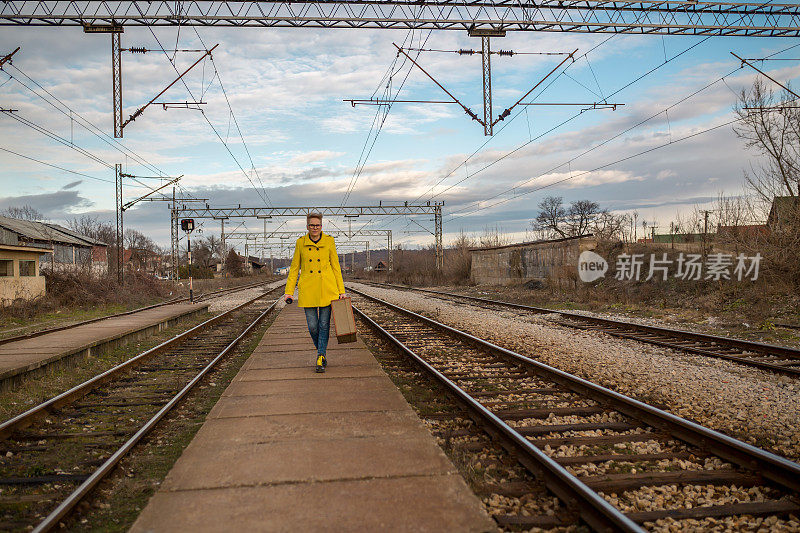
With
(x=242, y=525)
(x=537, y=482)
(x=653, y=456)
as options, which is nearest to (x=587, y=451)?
(x=653, y=456)

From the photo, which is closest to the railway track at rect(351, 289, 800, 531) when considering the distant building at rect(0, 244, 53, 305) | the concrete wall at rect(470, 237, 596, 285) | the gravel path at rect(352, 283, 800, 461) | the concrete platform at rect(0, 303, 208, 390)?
the gravel path at rect(352, 283, 800, 461)

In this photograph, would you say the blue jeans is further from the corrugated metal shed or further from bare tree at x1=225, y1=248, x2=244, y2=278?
bare tree at x1=225, y1=248, x2=244, y2=278

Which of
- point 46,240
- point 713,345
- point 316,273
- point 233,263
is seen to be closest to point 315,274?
point 316,273

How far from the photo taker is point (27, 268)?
2622 cm

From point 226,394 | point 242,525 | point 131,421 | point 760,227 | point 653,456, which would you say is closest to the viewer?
point 242,525

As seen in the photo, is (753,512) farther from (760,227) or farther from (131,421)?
(760,227)

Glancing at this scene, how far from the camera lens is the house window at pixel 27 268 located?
2563 centimetres

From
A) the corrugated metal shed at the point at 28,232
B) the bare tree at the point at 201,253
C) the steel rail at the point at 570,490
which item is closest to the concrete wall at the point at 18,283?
the corrugated metal shed at the point at 28,232

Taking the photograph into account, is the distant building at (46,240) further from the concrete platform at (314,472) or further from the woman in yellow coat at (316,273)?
the concrete platform at (314,472)

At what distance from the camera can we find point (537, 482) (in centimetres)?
391

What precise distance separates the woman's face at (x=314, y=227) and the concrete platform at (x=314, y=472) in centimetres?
219

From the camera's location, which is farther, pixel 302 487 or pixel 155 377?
pixel 155 377

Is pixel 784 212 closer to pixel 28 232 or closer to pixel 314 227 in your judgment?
pixel 314 227

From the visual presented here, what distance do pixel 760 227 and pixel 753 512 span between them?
1837 cm
